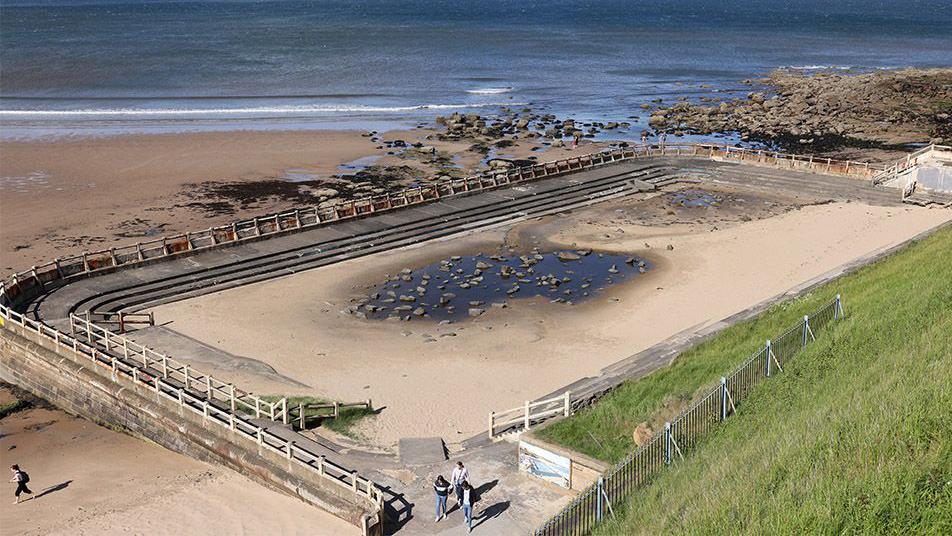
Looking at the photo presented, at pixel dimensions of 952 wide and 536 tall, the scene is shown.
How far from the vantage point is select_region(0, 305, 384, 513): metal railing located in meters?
20.9

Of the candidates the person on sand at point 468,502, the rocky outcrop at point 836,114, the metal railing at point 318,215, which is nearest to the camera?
the person on sand at point 468,502

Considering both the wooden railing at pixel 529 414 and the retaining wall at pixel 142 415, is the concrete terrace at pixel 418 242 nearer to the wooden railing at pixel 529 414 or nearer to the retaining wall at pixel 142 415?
the wooden railing at pixel 529 414

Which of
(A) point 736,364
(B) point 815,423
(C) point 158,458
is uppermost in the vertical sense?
(B) point 815,423

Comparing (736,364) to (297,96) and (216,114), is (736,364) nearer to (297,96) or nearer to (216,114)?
(216,114)

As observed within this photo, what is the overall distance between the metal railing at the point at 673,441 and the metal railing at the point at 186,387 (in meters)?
4.29

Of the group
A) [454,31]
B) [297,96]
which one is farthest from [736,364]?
[454,31]

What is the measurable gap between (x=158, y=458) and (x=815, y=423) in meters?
16.5

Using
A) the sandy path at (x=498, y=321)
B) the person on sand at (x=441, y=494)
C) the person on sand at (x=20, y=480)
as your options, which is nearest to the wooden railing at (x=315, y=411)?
the sandy path at (x=498, y=321)

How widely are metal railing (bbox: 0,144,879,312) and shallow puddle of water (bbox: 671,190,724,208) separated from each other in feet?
18.1

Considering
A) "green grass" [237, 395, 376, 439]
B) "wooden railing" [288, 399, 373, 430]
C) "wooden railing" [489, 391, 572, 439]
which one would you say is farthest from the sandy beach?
"wooden railing" [489, 391, 572, 439]

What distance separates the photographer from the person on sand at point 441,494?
1898cm

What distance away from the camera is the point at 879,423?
1459 centimetres

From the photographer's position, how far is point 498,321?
33.1 meters

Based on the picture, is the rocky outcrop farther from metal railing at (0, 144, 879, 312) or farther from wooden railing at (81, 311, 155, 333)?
wooden railing at (81, 311, 155, 333)
